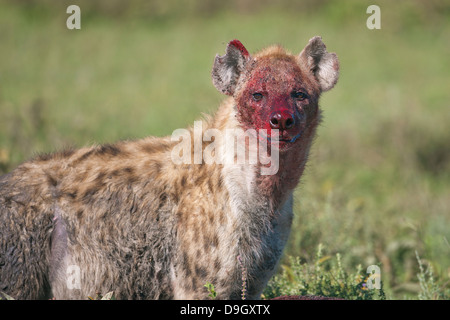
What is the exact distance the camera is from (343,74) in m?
11.5

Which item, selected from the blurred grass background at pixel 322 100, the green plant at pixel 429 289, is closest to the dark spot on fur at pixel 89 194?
the blurred grass background at pixel 322 100

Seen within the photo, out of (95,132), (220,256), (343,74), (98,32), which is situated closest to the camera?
(220,256)

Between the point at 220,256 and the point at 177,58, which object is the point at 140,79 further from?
the point at 220,256

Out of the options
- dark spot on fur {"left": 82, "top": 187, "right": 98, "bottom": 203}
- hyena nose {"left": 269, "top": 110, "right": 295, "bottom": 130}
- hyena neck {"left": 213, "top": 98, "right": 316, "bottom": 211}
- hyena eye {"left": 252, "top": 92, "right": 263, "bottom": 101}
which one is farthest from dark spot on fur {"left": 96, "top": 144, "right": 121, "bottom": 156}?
hyena nose {"left": 269, "top": 110, "right": 295, "bottom": 130}

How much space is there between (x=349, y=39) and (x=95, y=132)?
685 cm

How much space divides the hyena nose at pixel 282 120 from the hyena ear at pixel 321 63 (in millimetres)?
548

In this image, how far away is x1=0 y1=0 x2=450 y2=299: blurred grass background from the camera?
617 centimetres

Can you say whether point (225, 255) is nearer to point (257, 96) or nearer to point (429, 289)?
point (257, 96)

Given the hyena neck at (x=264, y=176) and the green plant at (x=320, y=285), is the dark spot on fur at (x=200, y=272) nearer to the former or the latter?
the hyena neck at (x=264, y=176)

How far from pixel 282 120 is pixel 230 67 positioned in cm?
57

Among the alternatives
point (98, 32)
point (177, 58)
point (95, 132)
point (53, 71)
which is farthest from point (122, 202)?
point (98, 32)

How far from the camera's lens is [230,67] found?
3762 mm

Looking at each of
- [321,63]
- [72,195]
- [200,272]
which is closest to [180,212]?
[200,272]

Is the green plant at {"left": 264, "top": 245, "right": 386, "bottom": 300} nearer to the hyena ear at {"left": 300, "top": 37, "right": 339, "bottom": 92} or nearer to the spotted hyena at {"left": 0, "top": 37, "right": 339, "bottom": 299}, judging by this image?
the spotted hyena at {"left": 0, "top": 37, "right": 339, "bottom": 299}
